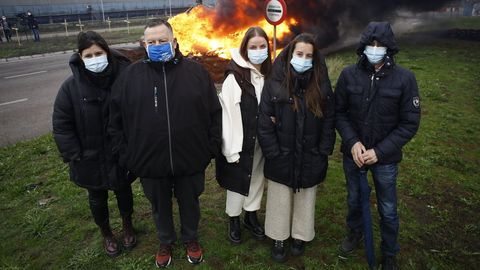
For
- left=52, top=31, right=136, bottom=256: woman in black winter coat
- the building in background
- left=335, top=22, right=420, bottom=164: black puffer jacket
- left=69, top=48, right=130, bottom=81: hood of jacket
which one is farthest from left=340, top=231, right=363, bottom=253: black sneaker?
the building in background

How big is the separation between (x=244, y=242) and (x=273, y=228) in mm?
525

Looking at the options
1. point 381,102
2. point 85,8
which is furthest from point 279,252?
point 85,8

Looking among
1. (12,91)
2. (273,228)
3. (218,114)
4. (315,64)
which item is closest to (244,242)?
(273,228)

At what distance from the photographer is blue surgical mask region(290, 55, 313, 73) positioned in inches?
124

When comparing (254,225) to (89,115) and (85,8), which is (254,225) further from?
(85,8)

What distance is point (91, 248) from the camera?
3783mm

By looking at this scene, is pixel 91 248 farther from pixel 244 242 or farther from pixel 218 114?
pixel 218 114

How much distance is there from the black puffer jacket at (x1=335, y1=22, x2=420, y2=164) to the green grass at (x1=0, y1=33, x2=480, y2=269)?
129cm

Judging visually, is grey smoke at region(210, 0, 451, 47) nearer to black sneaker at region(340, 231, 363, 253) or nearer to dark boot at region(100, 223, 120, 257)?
dark boot at region(100, 223, 120, 257)

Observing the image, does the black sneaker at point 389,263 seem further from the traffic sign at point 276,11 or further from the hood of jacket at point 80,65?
the traffic sign at point 276,11

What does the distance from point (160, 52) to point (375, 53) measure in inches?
72.1

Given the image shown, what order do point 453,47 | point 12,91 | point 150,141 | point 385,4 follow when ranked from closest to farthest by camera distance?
point 150,141 < point 12,91 < point 453,47 < point 385,4

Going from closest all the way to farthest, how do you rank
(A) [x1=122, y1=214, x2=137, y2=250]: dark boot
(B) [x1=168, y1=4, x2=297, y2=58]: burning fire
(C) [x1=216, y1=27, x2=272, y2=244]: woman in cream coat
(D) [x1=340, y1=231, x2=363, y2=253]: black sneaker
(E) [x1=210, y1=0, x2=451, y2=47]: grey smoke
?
(C) [x1=216, y1=27, x2=272, y2=244]: woman in cream coat → (D) [x1=340, y1=231, x2=363, y2=253]: black sneaker → (A) [x1=122, y1=214, x2=137, y2=250]: dark boot → (B) [x1=168, y1=4, x2=297, y2=58]: burning fire → (E) [x1=210, y1=0, x2=451, y2=47]: grey smoke

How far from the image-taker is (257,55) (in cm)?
339
